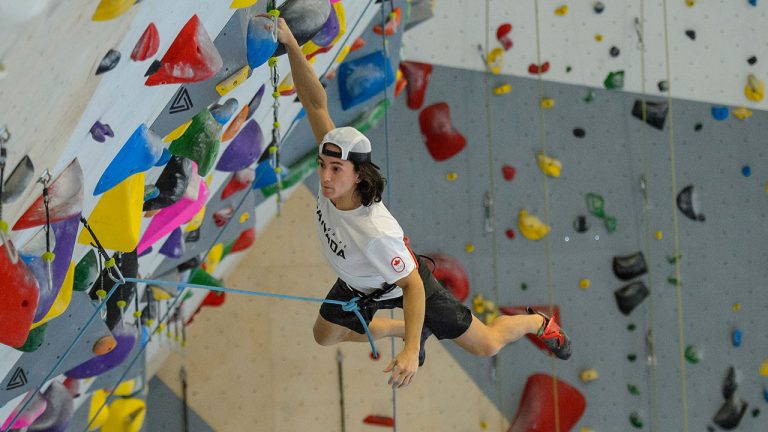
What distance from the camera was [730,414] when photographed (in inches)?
199

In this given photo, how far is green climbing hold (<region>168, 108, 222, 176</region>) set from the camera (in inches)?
91.5

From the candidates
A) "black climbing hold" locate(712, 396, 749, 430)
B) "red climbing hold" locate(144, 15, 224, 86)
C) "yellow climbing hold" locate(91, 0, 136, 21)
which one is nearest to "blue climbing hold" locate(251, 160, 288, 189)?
"red climbing hold" locate(144, 15, 224, 86)

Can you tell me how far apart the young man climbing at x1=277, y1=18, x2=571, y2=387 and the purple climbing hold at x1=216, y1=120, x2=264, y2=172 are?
0.59m

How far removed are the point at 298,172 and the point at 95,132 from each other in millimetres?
2375

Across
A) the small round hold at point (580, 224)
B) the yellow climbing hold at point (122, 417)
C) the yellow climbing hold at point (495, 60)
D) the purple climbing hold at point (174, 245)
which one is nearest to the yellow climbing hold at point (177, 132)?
the purple climbing hold at point (174, 245)

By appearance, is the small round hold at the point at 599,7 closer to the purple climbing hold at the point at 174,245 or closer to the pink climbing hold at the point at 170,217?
the purple climbing hold at the point at 174,245

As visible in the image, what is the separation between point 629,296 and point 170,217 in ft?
9.22

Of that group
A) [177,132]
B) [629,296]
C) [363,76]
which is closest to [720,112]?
[629,296]

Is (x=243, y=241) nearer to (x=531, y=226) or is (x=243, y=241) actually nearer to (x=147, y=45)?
(x=531, y=226)

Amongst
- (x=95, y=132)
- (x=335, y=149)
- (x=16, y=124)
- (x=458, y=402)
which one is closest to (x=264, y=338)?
(x=458, y=402)

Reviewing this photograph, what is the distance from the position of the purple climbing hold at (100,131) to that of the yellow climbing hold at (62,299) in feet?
1.26

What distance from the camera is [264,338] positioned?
15.4 ft

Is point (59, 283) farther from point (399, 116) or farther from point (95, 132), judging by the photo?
point (399, 116)

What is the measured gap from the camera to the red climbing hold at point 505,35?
15.4 ft
